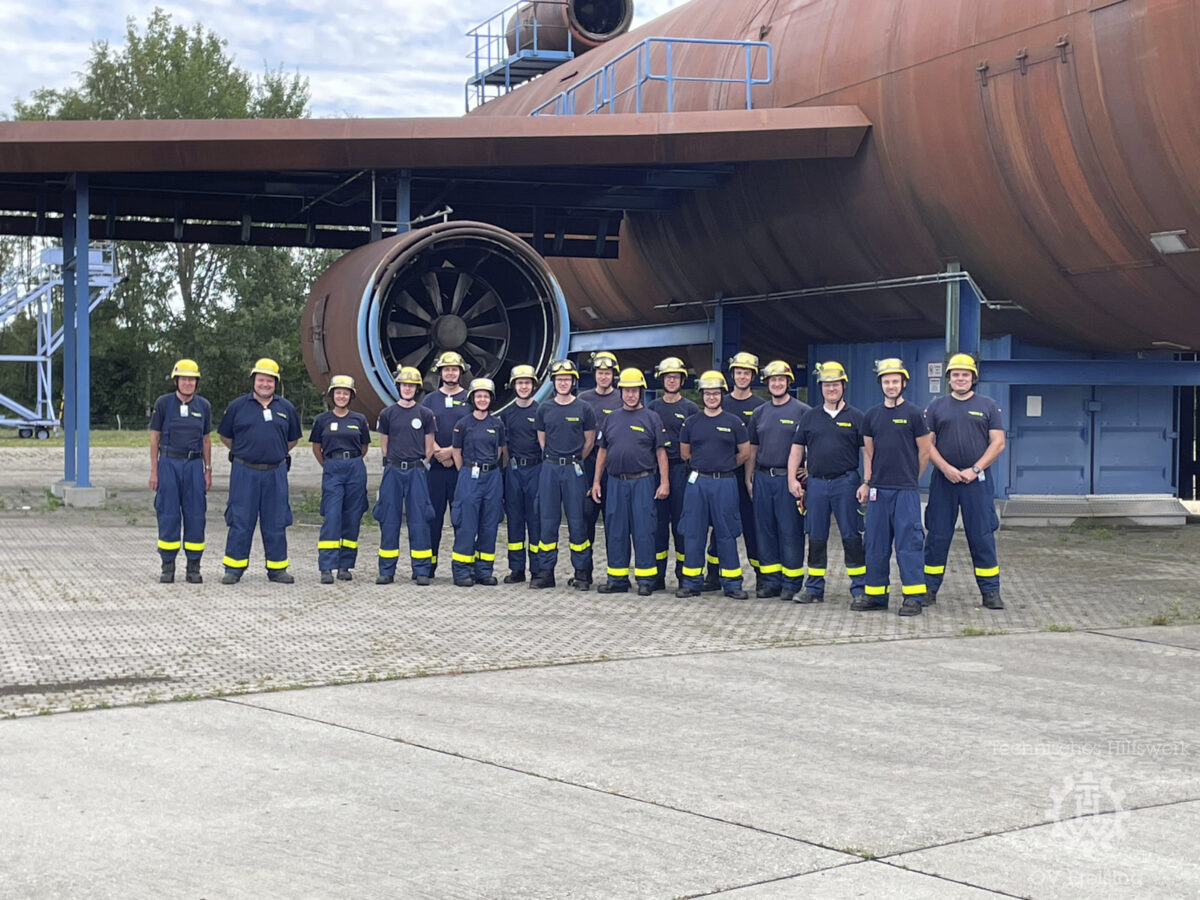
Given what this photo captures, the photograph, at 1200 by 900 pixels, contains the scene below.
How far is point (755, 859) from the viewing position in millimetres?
4516

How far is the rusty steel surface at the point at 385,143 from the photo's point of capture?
1445 cm

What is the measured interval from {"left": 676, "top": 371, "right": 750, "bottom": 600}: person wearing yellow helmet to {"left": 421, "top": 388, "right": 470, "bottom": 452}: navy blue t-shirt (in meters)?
1.95

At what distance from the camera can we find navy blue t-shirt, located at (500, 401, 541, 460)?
11438 millimetres

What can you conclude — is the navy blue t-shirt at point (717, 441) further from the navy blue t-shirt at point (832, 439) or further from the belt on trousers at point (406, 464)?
the belt on trousers at point (406, 464)

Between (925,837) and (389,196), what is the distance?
1477 cm

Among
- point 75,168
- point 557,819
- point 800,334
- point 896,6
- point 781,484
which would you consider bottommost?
point 557,819

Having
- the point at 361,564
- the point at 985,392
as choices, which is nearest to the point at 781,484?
the point at 361,564

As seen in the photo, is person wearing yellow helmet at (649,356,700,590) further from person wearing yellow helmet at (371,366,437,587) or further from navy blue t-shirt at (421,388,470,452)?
person wearing yellow helmet at (371,366,437,587)

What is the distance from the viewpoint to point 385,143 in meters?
15.0

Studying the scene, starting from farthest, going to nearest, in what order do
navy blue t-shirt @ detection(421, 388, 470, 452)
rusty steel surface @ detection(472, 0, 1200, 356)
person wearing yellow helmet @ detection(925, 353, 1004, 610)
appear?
navy blue t-shirt @ detection(421, 388, 470, 452) → rusty steel surface @ detection(472, 0, 1200, 356) → person wearing yellow helmet @ detection(925, 353, 1004, 610)

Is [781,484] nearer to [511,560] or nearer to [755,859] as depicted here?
[511,560]

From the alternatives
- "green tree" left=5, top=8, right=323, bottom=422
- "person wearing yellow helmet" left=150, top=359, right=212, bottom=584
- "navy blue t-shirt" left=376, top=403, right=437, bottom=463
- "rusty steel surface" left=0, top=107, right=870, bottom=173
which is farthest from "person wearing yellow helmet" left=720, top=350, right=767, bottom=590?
"green tree" left=5, top=8, right=323, bottom=422

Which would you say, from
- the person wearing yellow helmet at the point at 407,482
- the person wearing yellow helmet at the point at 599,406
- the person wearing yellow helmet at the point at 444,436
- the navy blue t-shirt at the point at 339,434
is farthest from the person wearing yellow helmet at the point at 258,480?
the person wearing yellow helmet at the point at 599,406

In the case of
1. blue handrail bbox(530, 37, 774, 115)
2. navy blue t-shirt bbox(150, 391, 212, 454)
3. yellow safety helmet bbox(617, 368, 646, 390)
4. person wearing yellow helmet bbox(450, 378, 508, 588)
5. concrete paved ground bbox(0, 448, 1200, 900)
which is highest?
blue handrail bbox(530, 37, 774, 115)
